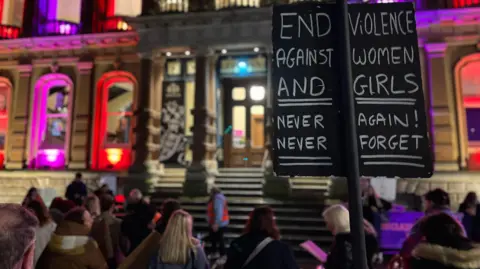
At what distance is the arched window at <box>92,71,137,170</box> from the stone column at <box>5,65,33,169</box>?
3.13 metres

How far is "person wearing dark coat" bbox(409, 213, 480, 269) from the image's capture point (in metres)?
3.01

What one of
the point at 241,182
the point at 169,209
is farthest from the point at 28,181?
the point at 169,209

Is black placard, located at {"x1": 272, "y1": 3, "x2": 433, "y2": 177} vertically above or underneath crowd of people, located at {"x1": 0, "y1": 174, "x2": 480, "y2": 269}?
above

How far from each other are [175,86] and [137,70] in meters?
2.17

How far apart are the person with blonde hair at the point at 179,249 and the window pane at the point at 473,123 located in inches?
508

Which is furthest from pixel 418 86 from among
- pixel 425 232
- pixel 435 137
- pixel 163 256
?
pixel 435 137

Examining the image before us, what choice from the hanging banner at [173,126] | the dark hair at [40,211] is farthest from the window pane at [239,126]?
the dark hair at [40,211]

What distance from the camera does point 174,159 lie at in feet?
49.6

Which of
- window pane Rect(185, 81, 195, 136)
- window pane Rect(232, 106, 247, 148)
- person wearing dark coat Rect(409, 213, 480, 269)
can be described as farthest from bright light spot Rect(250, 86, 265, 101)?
person wearing dark coat Rect(409, 213, 480, 269)

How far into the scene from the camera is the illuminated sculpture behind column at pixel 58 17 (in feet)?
55.7

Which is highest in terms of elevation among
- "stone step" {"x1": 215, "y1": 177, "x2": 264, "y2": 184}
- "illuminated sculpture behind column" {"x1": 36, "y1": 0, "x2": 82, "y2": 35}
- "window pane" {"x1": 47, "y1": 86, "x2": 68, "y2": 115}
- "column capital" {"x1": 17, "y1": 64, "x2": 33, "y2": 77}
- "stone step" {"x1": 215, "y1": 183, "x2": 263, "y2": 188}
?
"illuminated sculpture behind column" {"x1": 36, "y1": 0, "x2": 82, "y2": 35}

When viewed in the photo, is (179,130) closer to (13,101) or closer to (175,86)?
(175,86)

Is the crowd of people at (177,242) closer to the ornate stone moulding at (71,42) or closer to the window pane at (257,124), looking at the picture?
the window pane at (257,124)

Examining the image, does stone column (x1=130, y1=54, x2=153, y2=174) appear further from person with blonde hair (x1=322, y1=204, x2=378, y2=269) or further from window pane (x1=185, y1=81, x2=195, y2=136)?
person with blonde hair (x1=322, y1=204, x2=378, y2=269)
